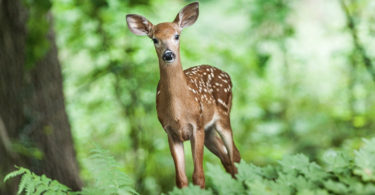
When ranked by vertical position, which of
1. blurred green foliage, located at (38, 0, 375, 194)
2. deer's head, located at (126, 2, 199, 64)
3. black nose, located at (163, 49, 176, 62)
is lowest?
blurred green foliage, located at (38, 0, 375, 194)

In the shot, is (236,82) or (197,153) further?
(236,82)

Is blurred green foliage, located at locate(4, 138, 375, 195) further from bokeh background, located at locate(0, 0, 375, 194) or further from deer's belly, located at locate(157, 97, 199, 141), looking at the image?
bokeh background, located at locate(0, 0, 375, 194)

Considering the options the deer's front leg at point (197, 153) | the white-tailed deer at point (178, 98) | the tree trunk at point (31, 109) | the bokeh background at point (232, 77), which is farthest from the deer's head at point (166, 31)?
the tree trunk at point (31, 109)

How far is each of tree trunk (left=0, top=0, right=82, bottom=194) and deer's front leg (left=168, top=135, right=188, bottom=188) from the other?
4.78 feet

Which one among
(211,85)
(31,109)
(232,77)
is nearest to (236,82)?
(232,77)

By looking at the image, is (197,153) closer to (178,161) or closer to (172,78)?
(178,161)

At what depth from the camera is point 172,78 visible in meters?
1.29

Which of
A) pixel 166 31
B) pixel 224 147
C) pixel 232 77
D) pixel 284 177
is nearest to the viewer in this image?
pixel 284 177

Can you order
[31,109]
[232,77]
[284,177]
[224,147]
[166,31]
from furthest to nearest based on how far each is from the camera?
[232,77] → [31,109] → [224,147] → [166,31] → [284,177]

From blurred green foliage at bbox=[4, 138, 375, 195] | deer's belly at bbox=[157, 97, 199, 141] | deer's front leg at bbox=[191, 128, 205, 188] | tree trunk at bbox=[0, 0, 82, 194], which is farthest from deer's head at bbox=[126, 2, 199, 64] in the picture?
tree trunk at bbox=[0, 0, 82, 194]

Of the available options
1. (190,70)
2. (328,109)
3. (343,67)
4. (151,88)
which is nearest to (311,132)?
(328,109)

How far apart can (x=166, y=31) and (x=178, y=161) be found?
0.42 meters

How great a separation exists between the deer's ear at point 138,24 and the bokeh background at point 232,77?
1099 millimetres

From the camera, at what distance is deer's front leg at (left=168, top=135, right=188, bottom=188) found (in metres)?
1.33
